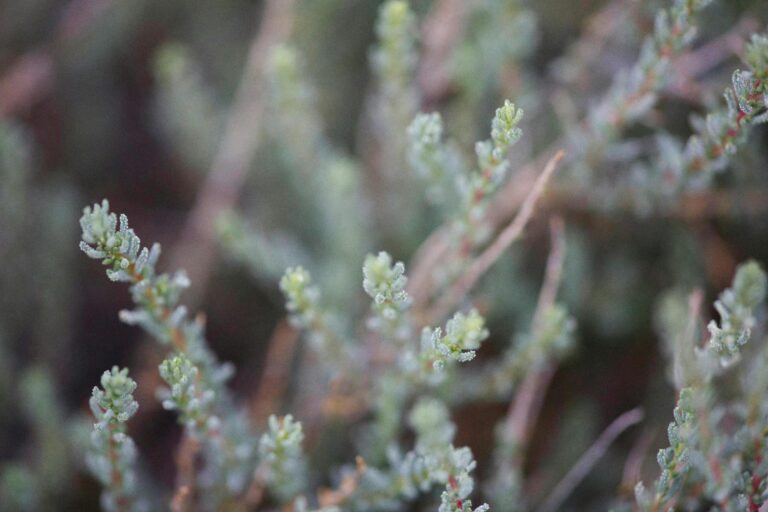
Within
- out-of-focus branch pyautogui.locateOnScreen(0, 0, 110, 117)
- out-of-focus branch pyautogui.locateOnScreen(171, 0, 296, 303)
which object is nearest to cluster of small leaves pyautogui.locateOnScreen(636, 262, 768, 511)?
out-of-focus branch pyautogui.locateOnScreen(171, 0, 296, 303)

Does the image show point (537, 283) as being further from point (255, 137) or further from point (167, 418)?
point (167, 418)

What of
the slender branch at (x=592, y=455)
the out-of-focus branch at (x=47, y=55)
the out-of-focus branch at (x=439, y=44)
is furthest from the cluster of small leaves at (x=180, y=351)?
the out-of-focus branch at (x=47, y=55)

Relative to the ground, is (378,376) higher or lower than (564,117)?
lower

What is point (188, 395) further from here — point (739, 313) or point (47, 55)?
point (47, 55)

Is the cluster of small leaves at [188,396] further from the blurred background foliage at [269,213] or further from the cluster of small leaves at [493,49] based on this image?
the cluster of small leaves at [493,49]

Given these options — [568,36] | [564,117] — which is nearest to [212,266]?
[564,117]

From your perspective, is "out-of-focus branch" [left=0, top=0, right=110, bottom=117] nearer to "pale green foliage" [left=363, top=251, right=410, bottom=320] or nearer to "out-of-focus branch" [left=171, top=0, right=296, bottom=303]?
"out-of-focus branch" [left=171, top=0, right=296, bottom=303]
